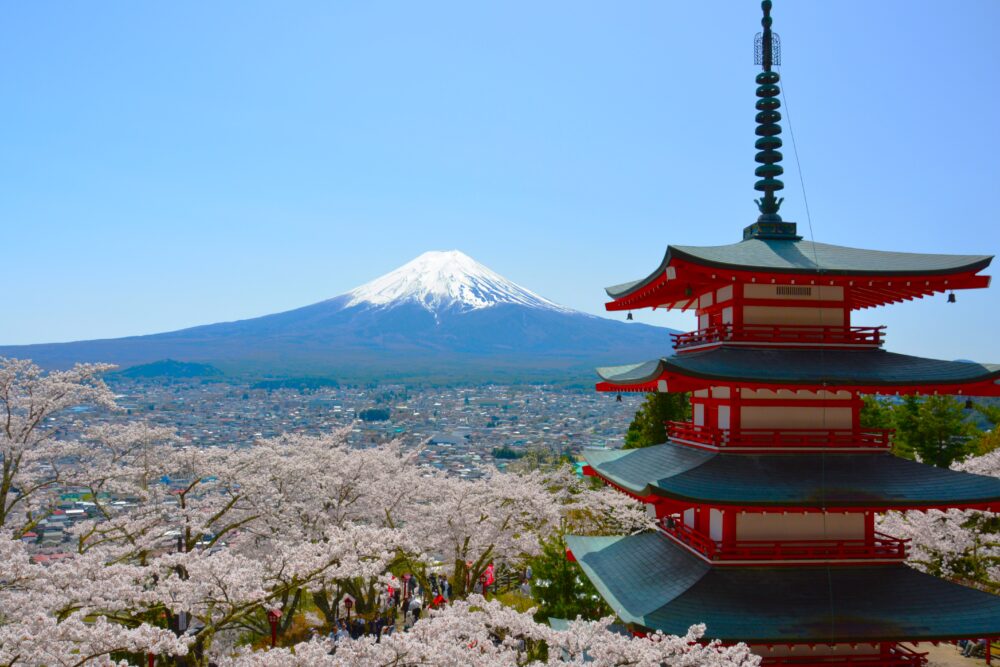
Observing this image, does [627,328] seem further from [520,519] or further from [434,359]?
[520,519]

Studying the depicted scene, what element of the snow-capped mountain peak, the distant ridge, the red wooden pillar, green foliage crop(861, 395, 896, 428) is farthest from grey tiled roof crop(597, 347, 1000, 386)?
the snow-capped mountain peak

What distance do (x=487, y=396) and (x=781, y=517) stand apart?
105m

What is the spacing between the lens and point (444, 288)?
165000mm

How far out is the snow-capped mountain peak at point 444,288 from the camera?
160 m

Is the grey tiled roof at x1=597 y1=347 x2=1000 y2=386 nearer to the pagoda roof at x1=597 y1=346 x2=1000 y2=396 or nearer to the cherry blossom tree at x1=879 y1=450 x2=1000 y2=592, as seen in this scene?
the pagoda roof at x1=597 y1=346 x2=1000 y2=396

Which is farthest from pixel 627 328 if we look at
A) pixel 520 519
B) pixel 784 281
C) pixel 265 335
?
pixel 784 281

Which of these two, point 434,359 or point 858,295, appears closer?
point 858,295

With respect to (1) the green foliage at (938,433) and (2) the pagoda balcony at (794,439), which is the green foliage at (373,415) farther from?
(2) the pagoda balcony at (794,439)

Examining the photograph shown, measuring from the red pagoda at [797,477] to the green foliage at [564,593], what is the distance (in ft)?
12.5

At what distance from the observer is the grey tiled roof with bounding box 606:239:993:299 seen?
33.7 ft

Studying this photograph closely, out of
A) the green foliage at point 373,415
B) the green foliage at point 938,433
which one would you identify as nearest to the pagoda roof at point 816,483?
the green foliage at point 938,433

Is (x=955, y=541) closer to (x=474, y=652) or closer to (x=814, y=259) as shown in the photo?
(x=814, y=259)

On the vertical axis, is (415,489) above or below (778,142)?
below

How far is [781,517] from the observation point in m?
10.5
